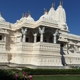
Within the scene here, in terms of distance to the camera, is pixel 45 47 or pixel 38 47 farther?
pixel 45 47

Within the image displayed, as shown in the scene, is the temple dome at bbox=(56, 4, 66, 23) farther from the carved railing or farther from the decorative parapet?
the carved railing

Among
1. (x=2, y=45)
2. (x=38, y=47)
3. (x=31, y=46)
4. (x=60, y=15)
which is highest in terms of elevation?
(x=60, y=15)

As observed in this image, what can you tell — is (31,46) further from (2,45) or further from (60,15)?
(60,15)

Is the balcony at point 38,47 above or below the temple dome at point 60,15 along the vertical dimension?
below

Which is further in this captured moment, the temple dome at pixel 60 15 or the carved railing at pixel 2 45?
the temple dome at pixel 60 15

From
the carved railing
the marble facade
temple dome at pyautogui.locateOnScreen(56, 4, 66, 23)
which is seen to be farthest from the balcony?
temple dome at pyautogui.locateOnScreen(56, 4, 66, 23)

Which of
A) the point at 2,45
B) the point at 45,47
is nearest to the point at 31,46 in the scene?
the point at 45,47

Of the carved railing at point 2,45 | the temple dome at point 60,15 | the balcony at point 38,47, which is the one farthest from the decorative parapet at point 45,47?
the temple dome at point 60,15

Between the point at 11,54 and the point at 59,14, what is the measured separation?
21656 mm

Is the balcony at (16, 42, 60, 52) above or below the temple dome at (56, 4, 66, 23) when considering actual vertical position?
below

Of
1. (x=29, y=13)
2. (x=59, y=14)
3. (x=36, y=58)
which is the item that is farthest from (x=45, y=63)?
(x=59, y=14)

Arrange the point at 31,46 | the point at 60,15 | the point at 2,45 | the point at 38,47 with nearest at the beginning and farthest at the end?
the point at 38,47
the point at 31,46
the point at 2,45
the point at 60,15

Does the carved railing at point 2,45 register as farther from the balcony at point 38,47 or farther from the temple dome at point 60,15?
the temple dome at point 60,15

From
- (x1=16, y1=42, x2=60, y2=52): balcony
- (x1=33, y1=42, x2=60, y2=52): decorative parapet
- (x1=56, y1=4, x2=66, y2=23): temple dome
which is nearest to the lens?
(x1=33, y1=42, x2=60, y2=52): decorative parapet
